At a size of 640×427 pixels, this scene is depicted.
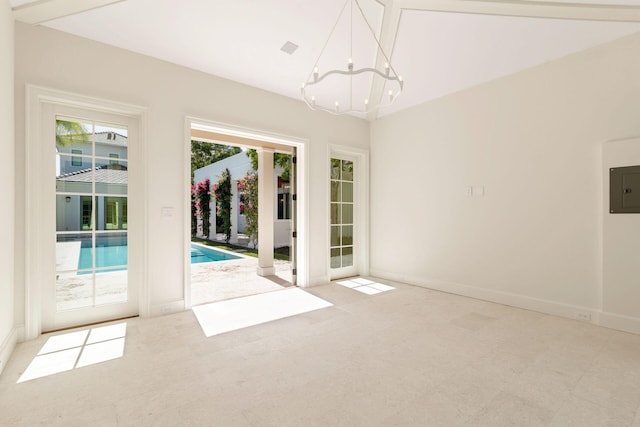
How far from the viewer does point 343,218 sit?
557 cm

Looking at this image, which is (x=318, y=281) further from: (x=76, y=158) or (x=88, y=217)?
(x=76, y=158)

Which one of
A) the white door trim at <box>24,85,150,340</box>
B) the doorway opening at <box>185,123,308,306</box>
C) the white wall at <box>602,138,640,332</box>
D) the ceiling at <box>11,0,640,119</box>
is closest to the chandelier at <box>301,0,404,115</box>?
the ceiling at <box>11,0,640,119</box>

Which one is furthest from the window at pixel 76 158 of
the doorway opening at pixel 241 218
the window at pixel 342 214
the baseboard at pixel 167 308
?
the window at pixel 342 214

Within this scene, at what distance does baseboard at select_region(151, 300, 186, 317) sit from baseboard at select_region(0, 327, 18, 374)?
1.10m

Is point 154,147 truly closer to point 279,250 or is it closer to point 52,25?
point 52,25

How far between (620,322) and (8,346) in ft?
18.4

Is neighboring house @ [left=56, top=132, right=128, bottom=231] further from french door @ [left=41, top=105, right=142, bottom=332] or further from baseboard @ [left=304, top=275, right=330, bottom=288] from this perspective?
baseboard @ [left=304, top=275, right=330, bottom=288]

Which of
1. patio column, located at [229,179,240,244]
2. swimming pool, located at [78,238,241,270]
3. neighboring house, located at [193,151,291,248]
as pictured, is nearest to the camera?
swimming pool, located at [78,238,241,270]

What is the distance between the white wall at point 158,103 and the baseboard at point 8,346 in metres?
0.17

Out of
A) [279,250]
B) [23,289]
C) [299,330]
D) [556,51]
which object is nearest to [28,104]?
[23,289]

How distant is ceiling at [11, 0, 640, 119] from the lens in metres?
2.92

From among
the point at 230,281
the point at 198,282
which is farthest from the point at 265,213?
the point at 198,282

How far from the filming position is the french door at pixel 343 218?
5.39 metres

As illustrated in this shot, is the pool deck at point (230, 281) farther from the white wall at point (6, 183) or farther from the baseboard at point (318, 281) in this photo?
the white wall at point (6, 183)
